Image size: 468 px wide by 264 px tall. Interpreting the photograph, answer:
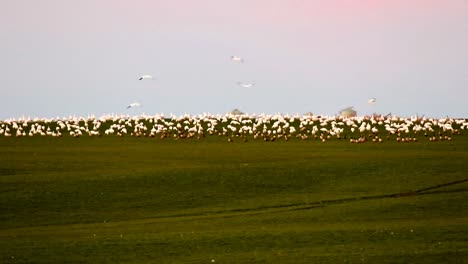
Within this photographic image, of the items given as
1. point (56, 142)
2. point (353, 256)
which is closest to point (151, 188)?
point (353, 256)

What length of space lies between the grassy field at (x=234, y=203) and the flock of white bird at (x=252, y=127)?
333cm

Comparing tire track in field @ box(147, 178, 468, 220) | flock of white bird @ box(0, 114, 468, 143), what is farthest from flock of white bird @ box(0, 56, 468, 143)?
tire track in field @ box(147, 178, 468, 220)

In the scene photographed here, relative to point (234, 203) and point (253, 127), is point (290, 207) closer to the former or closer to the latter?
point (234, 203)

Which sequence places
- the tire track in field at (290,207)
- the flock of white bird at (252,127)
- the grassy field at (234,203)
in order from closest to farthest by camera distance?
the grassy field at (234,203), the tire track in field at (290,207), the flock of white bird at (252,127)

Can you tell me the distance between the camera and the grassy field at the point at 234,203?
3061cm

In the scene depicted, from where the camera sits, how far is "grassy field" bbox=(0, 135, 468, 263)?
3061cm

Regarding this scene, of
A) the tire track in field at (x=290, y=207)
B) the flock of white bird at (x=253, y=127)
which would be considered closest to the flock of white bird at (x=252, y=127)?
the flock of white bird at (x=253, y=127)

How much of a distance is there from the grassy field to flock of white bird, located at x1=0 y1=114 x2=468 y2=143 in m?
3.33

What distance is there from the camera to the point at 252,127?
73.4m

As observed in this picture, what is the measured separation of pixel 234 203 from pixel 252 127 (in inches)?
1181

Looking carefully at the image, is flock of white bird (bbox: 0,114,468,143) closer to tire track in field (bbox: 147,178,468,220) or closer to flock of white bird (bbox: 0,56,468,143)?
flock of white bird (bbox: 0,56,468,143)

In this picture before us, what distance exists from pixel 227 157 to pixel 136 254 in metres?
27.7

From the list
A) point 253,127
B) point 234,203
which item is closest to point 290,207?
point 234,203

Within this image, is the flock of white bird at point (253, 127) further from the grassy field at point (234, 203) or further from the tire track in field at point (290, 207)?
the tire track in field at point (290, 207)
